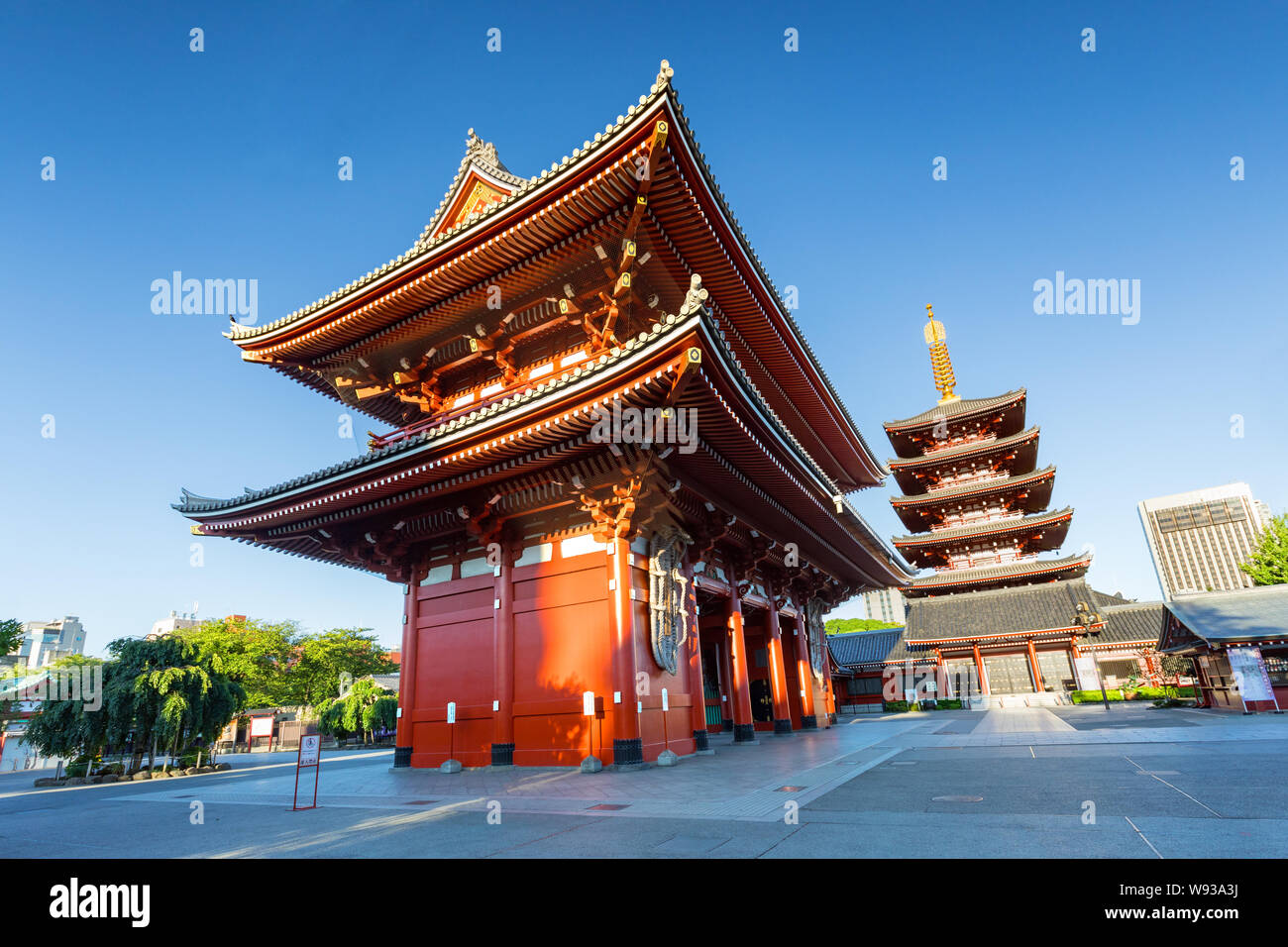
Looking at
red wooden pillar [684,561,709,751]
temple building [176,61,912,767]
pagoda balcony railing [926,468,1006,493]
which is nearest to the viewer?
temple building [176,61,912,767]

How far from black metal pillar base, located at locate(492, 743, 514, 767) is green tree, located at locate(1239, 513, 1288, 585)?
207 feet

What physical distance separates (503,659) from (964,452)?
4039 centimetres

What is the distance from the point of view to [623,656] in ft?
45.9

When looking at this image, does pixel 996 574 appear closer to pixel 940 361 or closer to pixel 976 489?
pixel 976 489

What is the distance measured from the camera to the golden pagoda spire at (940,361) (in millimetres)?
50625

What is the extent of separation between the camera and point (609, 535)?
1474 cm

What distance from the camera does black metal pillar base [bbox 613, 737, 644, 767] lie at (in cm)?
1345

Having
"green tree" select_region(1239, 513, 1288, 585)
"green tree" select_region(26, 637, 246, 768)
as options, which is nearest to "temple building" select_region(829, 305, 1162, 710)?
"green tree" select_region(1239, 513, 1288, 585)

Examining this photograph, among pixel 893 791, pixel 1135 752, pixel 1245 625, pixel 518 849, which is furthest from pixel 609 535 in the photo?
pixel 1245 625

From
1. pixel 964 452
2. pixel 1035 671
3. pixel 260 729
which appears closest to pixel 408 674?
pixel 260 729

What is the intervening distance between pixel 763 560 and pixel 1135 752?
12.1m

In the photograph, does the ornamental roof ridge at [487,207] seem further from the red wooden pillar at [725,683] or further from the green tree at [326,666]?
the green tree at [326,666]

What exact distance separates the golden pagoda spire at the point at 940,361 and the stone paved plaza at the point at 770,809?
38.5 m

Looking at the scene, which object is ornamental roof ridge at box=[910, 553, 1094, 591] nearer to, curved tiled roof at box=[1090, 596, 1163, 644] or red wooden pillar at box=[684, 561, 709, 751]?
curved tiled roof at box=[1090, 596, 1163, 644]
